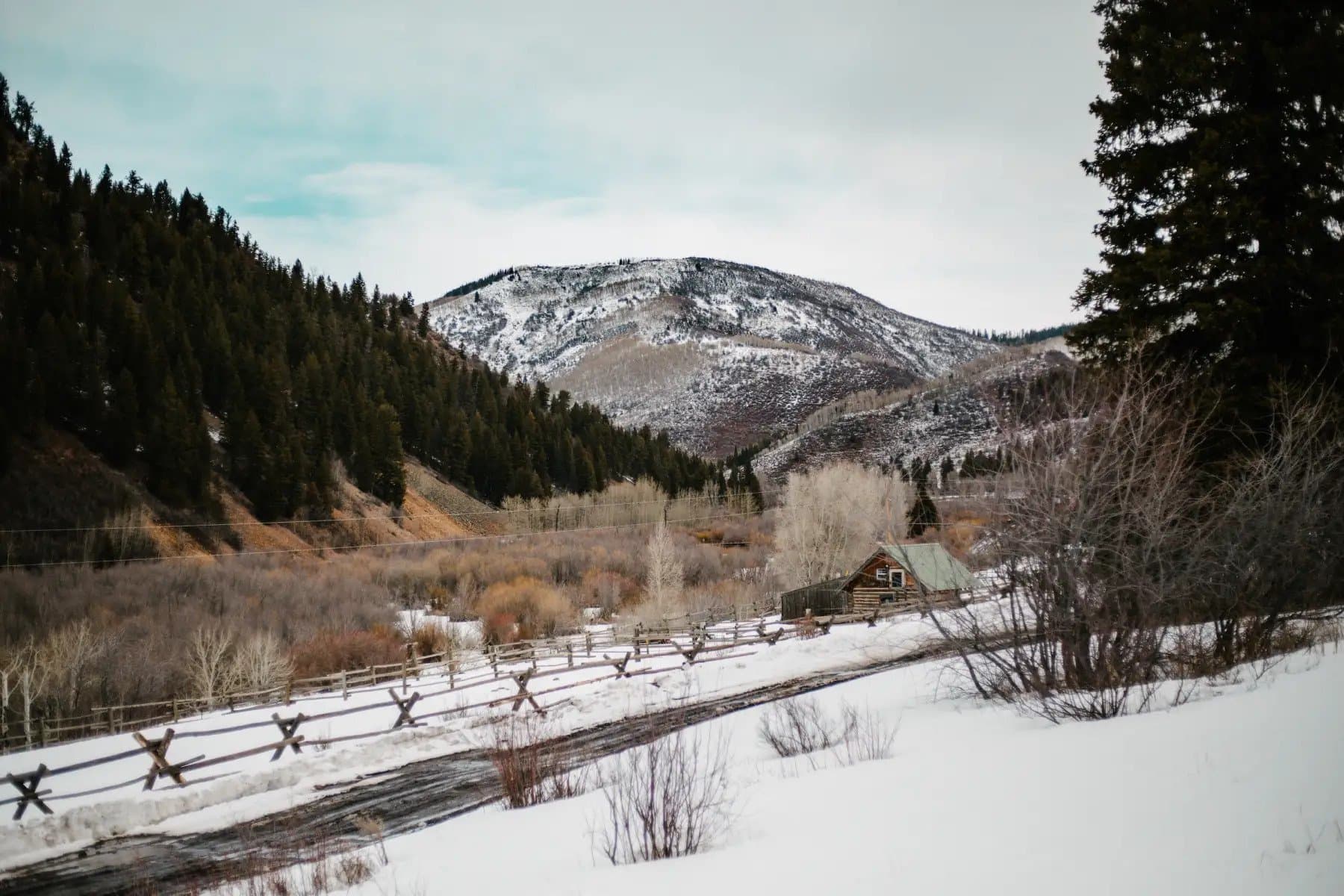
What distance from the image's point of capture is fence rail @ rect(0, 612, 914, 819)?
59.0 feet

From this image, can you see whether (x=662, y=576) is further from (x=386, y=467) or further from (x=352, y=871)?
(x=352, y=871)

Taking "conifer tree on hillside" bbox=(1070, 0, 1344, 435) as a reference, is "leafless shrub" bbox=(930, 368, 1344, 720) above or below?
below

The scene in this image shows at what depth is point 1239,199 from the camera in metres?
12.7

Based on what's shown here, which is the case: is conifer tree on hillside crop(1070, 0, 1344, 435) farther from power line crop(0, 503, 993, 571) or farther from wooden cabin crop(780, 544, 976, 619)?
wooden cabin crop(780, 544, 976, 619)

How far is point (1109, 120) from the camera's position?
14.8m

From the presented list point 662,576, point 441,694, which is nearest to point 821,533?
point 662,576

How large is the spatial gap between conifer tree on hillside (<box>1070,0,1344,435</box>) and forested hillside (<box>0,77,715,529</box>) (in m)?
55.7

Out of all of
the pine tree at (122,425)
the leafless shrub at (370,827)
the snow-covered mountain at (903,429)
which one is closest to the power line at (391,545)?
the leafless shrub at (370,827)

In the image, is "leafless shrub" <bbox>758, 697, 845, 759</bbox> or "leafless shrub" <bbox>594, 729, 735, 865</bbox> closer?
"leafless shrub" <bbox>594, 729, 735, 865</bbox>

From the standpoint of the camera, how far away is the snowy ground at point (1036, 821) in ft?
14.5

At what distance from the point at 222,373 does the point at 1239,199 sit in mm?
72547

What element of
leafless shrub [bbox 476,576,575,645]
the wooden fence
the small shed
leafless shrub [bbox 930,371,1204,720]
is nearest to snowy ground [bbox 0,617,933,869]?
the wooden fence

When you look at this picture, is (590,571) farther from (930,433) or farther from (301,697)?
(930,433)

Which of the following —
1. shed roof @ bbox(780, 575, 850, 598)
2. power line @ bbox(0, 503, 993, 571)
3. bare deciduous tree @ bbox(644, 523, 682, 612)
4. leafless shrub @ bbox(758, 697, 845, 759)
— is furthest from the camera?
shed roof @ bbox(780, 575, 850, 598)
